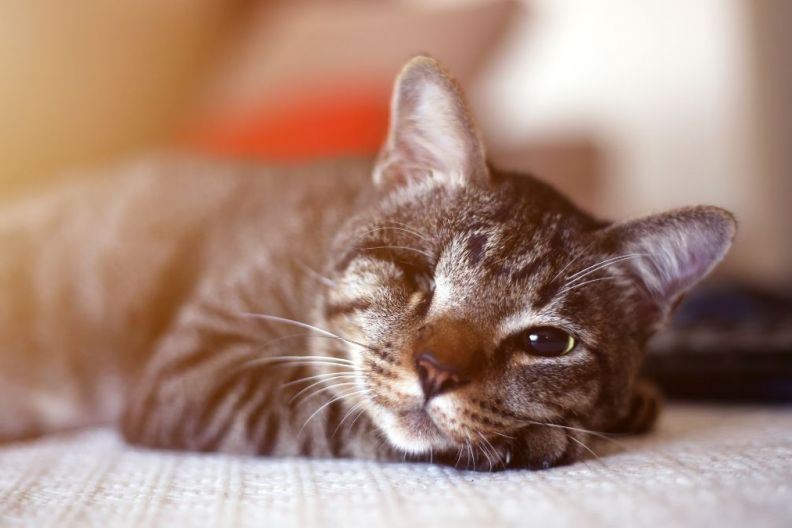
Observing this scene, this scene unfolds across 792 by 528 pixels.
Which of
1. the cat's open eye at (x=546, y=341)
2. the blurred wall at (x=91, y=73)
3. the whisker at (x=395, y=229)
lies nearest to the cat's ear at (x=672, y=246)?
the cat's open eye at (x=546, y=341)

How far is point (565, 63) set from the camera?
3133 millimetres

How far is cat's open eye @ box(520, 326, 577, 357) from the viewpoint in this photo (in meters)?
1.02

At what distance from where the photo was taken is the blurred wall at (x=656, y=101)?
2.88 meters

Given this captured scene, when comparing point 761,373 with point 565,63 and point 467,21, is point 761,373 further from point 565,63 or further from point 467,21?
point 565,63

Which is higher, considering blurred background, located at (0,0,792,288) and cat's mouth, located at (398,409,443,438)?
blurred background, located at (0,0,792,288)

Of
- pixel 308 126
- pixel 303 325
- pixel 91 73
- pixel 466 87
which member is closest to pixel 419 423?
pixel 303 325

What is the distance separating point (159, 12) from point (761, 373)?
98.8 inches

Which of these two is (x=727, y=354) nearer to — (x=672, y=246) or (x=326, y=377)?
(x=672, y=246)

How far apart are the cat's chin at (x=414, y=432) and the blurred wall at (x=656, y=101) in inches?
77.7

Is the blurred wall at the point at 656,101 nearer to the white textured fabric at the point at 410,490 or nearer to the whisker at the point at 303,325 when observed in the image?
the whisker at the point at 303,325

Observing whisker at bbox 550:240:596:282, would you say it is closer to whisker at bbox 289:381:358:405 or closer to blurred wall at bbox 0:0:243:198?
whisker at bbox 289:381:358:405

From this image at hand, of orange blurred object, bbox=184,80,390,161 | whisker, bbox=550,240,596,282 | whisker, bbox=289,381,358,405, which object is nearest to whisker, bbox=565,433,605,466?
whisker, bbox=550,240,596,282

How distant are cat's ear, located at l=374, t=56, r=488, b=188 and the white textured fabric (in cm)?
49

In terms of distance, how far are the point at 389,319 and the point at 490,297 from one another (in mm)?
152
